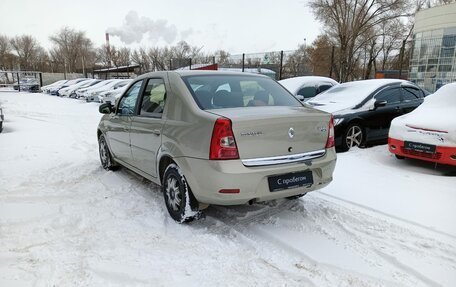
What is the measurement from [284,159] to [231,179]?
0.58 meters

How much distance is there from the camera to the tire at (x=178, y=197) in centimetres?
345

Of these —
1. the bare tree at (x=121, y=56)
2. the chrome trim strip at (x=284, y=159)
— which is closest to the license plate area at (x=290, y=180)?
the chrome trim strip at (x=284, y=159)

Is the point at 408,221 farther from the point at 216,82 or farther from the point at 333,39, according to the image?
the point at 333,39

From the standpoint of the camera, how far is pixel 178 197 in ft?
11.8

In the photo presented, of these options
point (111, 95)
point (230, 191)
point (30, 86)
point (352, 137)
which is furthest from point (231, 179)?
point (30, 86)

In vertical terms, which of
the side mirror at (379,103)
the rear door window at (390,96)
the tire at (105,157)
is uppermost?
the rear door window at (390,96)

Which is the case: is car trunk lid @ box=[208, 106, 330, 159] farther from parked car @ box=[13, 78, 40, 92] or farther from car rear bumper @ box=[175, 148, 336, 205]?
parked car @ box=[13, 78, 40, 92]

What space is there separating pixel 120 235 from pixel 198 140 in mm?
1239

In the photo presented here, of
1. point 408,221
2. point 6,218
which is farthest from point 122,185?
point 408,221

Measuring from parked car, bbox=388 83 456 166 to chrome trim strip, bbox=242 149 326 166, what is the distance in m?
2.82

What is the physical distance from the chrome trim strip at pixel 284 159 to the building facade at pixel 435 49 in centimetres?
2581

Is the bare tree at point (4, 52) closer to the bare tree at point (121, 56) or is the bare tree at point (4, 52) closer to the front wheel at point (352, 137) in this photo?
the bare tree at point (121, 56)

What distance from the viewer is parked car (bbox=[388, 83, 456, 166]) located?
5.23 meters

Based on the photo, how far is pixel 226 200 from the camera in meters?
3.13
